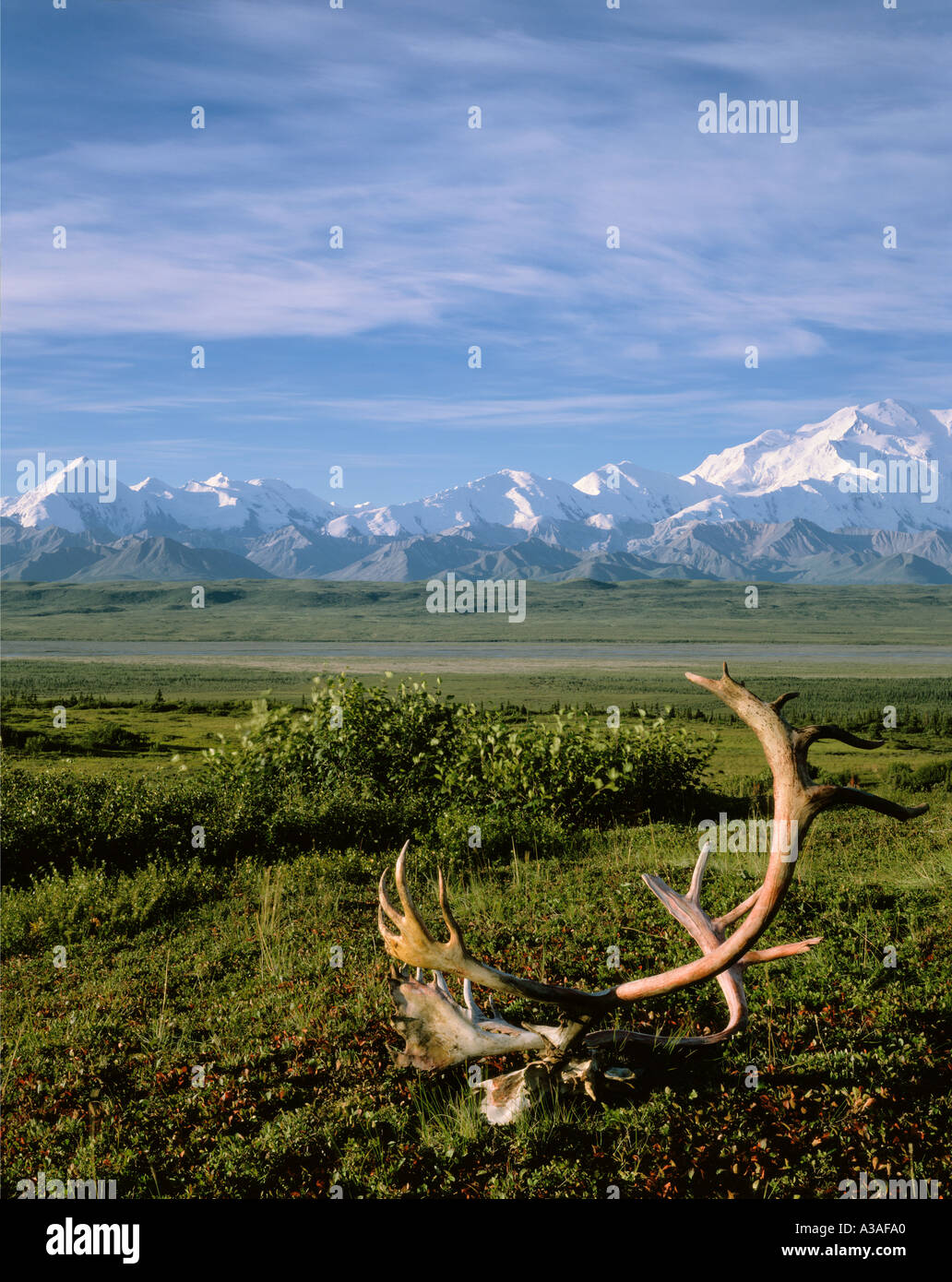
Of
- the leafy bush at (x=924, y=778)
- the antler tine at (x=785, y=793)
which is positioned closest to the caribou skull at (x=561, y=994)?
the antler tine at (x=785, y=793)

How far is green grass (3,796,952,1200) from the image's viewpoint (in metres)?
4.97

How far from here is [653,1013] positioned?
6.45 m

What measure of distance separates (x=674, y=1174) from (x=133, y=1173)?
299 centimetres

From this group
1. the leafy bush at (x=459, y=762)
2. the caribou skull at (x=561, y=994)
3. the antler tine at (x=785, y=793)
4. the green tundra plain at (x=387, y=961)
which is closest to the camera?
the antler tine at (x=785, y=793)

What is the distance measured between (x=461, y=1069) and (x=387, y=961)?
2.84 meters

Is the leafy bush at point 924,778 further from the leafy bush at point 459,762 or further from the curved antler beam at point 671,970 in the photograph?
the curved antler beam at point 671,970

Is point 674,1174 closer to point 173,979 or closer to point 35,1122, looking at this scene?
point 35,1122

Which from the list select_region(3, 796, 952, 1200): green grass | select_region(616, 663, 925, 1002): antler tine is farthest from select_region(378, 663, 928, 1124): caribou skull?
select_region(3, 796, 952, 1200): green grass

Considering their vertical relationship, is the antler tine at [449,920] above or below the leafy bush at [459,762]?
above

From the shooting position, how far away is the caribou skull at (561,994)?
4.57 metres

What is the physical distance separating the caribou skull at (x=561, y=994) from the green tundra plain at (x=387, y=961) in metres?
0.20

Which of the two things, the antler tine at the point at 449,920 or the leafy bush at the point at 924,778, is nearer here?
the antler tine at the point at 449,920

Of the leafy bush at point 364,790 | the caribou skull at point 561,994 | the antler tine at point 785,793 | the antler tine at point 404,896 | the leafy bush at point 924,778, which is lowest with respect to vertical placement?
the leafy bush at point 924,778
